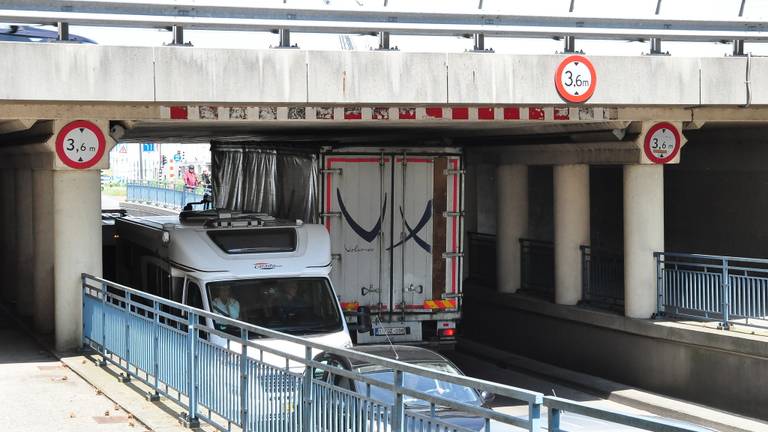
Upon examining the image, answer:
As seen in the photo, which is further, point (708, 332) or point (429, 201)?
point (429, 201)

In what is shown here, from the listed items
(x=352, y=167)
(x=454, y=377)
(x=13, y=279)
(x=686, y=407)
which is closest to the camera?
(x=454, y=377)

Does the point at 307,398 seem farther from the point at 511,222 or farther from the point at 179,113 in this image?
the point at 511,222

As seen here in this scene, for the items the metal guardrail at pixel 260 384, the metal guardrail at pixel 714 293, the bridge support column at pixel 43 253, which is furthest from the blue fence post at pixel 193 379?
the metal guardrail at pixel 714 293

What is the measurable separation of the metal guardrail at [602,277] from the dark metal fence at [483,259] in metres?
3.89

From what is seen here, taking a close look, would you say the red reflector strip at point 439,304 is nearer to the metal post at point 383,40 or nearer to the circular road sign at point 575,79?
the circular road sign at point 575,79

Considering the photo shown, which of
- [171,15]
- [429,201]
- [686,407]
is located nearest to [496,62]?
[429,201]

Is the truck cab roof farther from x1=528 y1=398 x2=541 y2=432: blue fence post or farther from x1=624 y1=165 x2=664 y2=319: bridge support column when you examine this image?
x1=528 y1=398 x2=541 y2=432: blue fence post

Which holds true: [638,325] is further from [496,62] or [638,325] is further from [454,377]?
[454,377]

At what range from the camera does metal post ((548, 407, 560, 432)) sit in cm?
568

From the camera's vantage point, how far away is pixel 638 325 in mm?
16875

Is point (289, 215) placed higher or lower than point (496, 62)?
lower

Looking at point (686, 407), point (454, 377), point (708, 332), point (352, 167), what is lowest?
point (686, 407)

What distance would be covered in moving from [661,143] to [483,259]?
23.4 ft

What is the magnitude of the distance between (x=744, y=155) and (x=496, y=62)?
28.3 feet
